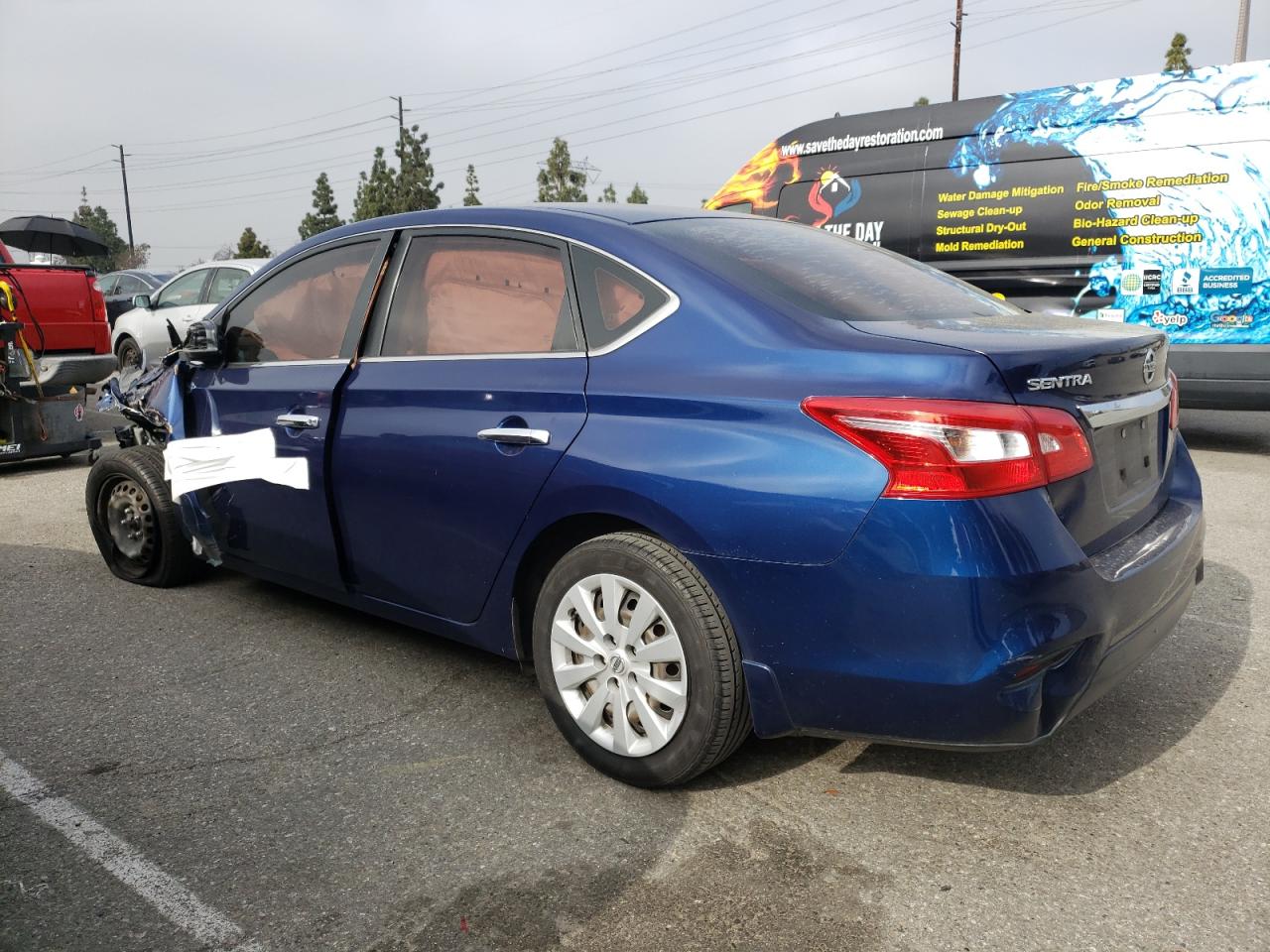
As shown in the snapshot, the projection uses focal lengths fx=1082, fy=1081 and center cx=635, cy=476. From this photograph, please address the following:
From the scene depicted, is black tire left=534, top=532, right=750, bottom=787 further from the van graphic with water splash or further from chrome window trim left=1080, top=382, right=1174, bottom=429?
the van graphic with water splash

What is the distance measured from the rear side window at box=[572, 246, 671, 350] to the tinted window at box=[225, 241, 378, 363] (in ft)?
3.37

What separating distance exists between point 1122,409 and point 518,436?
1.61 metres

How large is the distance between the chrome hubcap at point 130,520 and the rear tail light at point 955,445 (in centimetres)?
350

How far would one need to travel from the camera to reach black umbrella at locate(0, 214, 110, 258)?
17.1 meters

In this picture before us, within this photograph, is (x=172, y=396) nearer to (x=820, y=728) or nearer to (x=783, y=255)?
(x=783, y=255)

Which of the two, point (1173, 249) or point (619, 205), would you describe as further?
point (1173, 249)

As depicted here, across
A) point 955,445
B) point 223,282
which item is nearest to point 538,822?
point 955,445

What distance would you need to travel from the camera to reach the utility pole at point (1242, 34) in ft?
75.9

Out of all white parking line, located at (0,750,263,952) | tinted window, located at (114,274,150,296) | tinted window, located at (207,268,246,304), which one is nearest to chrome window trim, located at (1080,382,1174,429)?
white parking line, located at (0,750,263,952)

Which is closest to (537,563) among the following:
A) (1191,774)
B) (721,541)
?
(721,541)

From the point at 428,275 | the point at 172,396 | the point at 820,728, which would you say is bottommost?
the point at 820,728

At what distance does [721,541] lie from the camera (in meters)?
2.64

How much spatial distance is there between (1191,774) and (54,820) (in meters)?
3.06

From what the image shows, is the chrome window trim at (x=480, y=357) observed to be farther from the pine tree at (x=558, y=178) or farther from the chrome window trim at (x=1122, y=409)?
the pine tree at (x=558, y=178)
